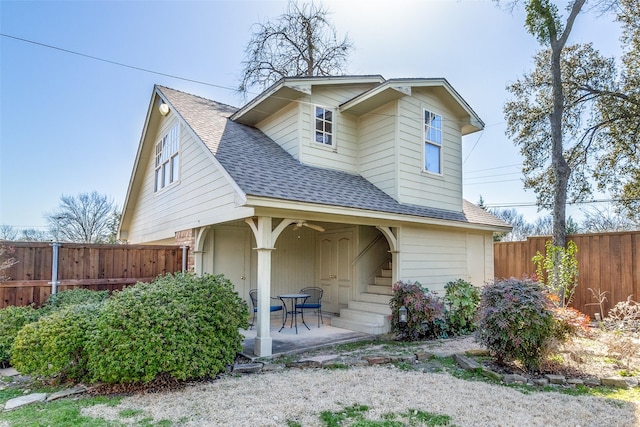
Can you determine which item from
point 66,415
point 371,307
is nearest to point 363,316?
point 371,307

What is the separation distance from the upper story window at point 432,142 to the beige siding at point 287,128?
3132mm

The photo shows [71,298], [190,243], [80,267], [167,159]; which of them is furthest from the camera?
[167,159]

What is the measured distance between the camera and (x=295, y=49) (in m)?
16.3

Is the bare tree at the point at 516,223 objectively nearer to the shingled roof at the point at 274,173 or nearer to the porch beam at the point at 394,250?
the shingled roof at the point at 274,173

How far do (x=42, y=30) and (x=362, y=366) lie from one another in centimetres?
953

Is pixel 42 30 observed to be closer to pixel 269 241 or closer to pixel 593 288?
pixel 269 241

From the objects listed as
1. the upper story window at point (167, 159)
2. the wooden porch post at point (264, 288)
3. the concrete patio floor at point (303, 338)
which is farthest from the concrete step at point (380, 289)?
the upper story window at point (167, 159)

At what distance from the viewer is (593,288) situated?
29.4 ft

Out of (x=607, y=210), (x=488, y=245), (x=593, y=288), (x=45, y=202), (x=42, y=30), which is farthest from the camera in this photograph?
(x=45, y=202)

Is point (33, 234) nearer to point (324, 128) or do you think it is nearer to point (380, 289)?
point (324, 128)

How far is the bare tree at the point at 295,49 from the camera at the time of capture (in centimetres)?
1595

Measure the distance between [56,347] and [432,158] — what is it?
821cm

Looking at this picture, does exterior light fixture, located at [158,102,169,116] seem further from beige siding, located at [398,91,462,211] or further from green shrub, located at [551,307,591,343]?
green shrub, located at [551,307,591,343]

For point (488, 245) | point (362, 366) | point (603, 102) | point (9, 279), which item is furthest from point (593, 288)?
point (9, 279)
